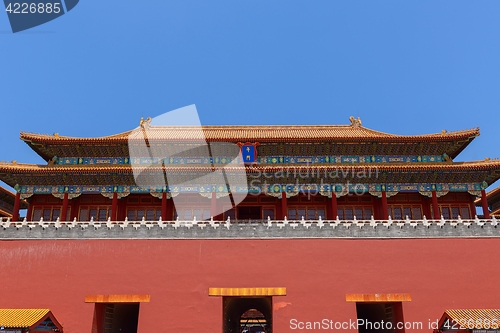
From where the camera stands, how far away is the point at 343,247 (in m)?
17.1

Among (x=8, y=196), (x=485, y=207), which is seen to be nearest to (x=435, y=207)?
(x=485, y=207)

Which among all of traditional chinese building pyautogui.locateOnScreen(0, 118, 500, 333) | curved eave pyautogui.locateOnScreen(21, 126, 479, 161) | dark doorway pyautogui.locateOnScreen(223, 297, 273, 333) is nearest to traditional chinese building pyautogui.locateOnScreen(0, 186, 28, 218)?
curved eave pyautogui.locateOnScreen(21, 126, 479, 161)

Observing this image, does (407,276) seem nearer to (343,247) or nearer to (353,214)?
(343,247)

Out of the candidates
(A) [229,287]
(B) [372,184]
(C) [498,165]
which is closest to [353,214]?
(B) [372,184]

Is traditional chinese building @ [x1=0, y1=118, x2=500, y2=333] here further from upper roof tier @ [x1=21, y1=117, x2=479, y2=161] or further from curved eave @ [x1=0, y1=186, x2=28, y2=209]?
curved eave @ [x1=0, y1=186, x2=28, y2=209]

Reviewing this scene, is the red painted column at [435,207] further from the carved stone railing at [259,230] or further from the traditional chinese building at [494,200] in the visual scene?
the traditional chinese building at [494,200]

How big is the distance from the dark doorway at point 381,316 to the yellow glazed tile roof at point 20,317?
11763 millimetres

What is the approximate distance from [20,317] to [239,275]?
7358mm

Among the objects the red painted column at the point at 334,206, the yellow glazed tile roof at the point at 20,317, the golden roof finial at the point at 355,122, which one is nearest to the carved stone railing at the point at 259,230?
the yellow glazed tile roof at the point at 20,317

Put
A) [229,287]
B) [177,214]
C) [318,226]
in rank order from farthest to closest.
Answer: [177,214]
[318,226]
[229,287]

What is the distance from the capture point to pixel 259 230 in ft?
57.5

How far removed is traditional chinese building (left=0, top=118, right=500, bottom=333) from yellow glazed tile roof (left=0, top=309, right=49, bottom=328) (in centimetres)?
50

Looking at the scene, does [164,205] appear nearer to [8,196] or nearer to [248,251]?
[248,251]

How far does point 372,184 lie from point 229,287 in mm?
8940
